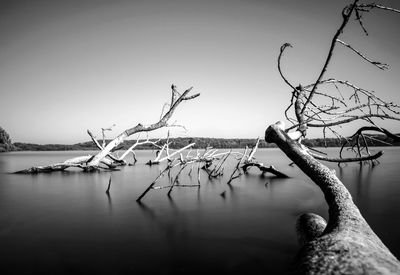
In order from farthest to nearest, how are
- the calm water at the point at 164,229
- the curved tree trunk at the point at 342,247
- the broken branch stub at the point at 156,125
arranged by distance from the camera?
the broken branch stub at the point at 156,125, the calm water at the point at 164,229, the curved tree trunk at the point at 342,247

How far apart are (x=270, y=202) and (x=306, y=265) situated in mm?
6088

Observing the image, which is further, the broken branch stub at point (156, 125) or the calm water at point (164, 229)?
the broken branch stub at point (156, 125)

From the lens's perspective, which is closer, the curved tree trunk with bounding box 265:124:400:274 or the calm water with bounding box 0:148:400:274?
the curved tree trunk with bounding box 265:124:400:274

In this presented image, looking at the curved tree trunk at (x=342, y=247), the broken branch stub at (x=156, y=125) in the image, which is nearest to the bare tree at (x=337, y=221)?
the curved tree trunk at (x=342, y=247)

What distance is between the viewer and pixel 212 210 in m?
6.47

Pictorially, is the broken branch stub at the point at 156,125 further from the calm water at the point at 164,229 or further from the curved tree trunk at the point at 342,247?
the curved tree trunk at the point at 342,247

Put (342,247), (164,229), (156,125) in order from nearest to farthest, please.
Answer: (342,247) → (164,229) → (156,125)

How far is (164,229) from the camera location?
4992mm

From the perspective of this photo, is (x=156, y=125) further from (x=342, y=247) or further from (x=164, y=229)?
(x=342, y=247)

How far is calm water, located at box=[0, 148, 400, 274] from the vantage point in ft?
11.2

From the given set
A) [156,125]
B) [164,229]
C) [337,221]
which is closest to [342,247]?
[337,221]

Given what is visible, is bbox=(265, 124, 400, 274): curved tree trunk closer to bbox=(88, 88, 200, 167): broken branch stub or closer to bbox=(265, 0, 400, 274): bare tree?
bbox=(265, 0, 400, 274): bare tree

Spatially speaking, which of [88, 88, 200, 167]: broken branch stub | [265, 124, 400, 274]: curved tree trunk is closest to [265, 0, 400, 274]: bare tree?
[265, 124, 400, 274]: curved tree trunk

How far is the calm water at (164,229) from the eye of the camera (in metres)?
3.40
